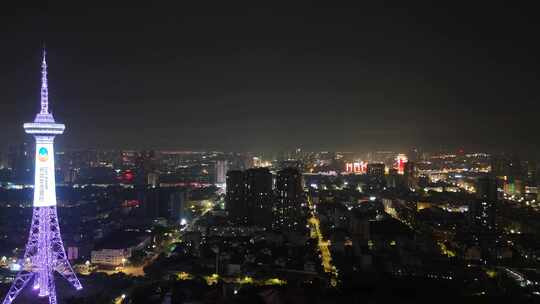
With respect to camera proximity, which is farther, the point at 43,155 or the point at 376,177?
the point at 376,177

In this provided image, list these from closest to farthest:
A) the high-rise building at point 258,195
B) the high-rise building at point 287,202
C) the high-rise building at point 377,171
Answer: the high-rise building at point 287,202 < the high-rise building at point 258,195 < the high-rise building at point 377,171

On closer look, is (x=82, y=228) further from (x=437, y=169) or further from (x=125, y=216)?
(x=437, y=169)

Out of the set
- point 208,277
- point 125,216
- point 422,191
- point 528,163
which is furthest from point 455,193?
point 208,277

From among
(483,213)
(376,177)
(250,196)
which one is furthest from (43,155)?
(376,177)

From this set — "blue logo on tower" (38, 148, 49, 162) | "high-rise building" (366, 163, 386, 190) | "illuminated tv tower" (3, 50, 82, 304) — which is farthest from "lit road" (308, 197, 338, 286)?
"high-rise building" (366, 163, 386, 190)

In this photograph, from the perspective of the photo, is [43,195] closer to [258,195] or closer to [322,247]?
[322,247]

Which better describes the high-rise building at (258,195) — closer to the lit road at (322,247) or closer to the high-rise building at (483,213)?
the lit road at (322,247)

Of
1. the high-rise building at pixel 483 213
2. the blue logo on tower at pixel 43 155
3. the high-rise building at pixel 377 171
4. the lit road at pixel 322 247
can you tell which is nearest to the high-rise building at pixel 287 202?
the lit road at pixel 322 247
